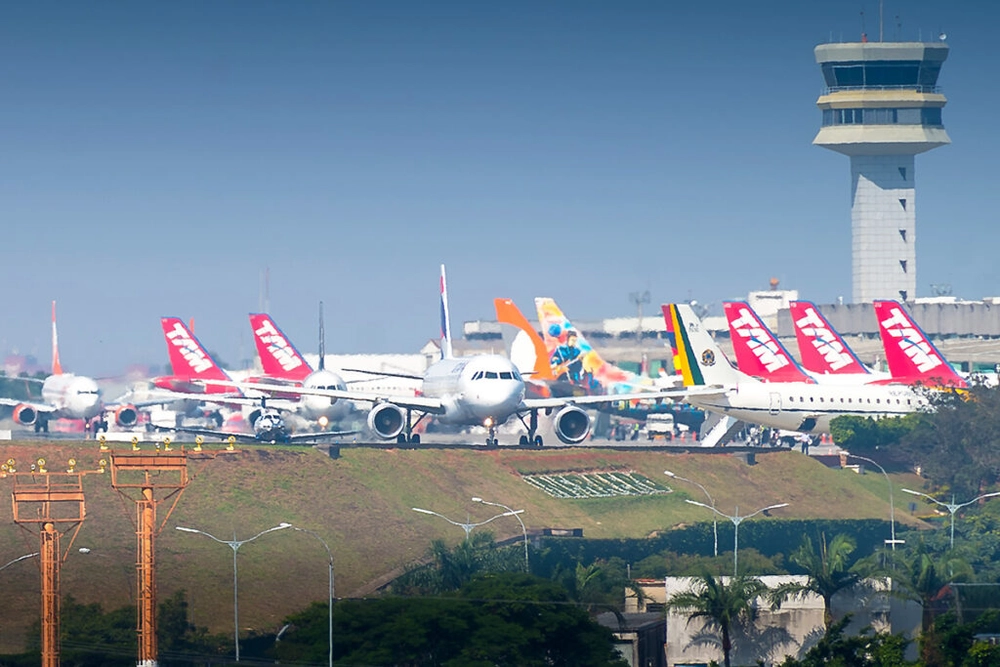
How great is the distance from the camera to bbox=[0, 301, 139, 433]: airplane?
159 m

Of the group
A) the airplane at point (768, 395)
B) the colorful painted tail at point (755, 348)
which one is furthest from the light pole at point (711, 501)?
the colorful painted tail at point (755, 348)

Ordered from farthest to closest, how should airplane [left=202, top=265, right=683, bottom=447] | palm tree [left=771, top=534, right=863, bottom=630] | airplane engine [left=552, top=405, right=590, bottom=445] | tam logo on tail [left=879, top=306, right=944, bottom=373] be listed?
tam logo on tail [left=879, top=306, right=944, bottom=373] → airplane engine [left=552, top=405, right=590, bottom=445] → airplane [left=202, top=265, right=683, bottom=447] → palm tree [left=771, top=534, right=863, bottom=630]

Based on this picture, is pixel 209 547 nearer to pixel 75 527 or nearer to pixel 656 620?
pixel 75 527

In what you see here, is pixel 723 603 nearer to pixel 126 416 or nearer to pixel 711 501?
pixel 711 501

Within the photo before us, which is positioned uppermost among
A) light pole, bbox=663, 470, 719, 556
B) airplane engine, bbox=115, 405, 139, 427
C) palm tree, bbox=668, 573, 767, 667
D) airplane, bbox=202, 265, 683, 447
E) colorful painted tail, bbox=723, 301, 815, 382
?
colorful painted tail, bbox=723, 301, 815, 382

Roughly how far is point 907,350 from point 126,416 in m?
65.0

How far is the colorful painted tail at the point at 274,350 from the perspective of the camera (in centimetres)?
17050

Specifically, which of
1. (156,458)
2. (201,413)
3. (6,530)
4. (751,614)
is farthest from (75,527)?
(201,413)

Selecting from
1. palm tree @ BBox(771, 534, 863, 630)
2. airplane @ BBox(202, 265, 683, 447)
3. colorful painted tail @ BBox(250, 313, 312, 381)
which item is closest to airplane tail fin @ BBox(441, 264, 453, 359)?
airplane @ BBox(202, 265, 683, 447)

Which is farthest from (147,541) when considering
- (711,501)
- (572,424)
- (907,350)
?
(907,350)

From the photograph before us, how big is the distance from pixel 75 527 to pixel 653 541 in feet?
108

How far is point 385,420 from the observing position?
123 metres

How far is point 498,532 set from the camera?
109812 millimetres

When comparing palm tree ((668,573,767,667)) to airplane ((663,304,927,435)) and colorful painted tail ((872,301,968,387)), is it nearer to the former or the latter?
airplane ((663,304,927,435))
